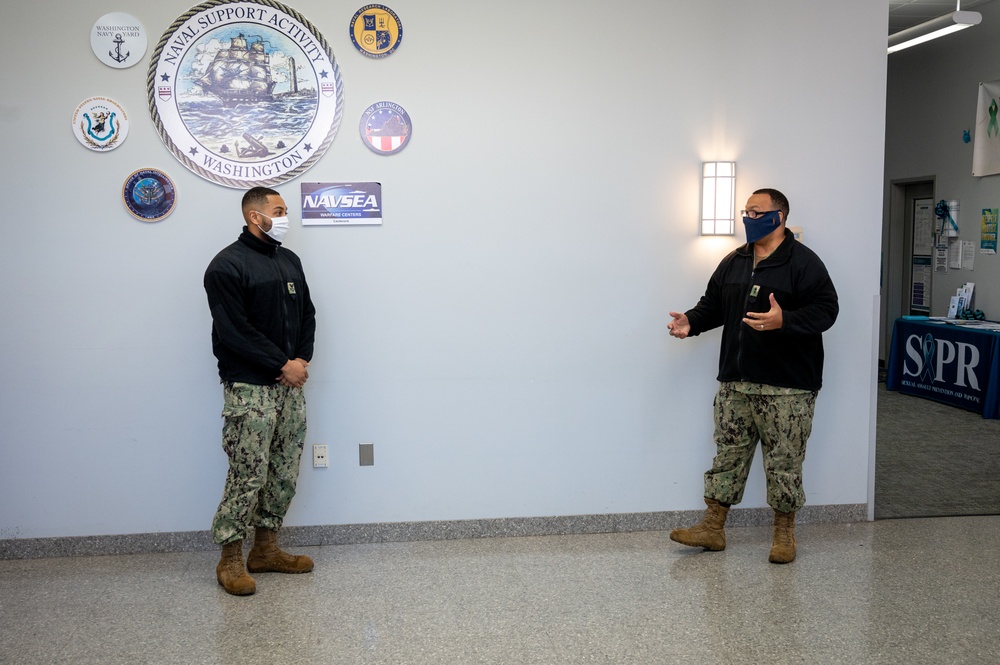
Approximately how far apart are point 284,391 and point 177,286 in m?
0.73

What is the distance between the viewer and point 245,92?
149 inches

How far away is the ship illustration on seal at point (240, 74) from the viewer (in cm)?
377

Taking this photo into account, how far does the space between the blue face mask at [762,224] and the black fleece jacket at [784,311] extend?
10cm

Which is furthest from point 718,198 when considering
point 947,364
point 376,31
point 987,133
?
point 987,133

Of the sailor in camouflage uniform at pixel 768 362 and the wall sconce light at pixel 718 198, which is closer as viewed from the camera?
the sailor in camouflage uniform at pixel 768 362

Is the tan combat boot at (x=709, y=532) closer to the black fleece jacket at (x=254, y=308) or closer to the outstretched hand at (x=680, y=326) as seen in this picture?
the outstretched hand at (x=680, y=326)

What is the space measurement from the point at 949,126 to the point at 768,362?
570 centimetres

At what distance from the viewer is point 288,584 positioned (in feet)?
11.7

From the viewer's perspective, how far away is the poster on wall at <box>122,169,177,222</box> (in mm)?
3775

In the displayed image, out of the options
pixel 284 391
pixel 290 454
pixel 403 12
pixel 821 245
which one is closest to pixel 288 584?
pixel 290 454

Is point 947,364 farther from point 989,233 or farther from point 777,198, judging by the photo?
point 777,198

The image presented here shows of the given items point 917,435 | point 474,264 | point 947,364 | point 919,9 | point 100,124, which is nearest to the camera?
point 100,124

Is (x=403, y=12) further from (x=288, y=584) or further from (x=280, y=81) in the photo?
(x=288, y=584)

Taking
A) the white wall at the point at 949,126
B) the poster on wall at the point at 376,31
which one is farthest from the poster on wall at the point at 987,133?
the poster on wall at the point at 376,31
